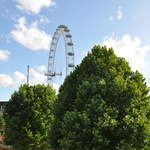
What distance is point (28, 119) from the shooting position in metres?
17.6

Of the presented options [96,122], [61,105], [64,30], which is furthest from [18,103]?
[64,30]

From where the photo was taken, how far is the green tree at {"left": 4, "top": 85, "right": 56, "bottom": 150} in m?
17.4

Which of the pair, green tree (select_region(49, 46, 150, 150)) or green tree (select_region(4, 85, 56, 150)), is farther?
green tree (select_region(4, 85, 56, 150))

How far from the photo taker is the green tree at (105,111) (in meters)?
9.51

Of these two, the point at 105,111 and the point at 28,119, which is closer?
the point at 105,111

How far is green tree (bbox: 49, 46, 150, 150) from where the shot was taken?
951 centimetres

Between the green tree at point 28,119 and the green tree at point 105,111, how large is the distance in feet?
20.3

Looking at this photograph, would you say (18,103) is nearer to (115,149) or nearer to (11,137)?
(11,137)

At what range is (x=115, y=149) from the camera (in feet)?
31.9

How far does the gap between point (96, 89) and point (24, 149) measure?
9718 mm

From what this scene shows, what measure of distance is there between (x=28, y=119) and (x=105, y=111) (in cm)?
904

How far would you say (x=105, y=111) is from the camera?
966 cm

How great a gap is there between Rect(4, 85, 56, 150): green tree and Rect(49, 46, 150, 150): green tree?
6.19 m

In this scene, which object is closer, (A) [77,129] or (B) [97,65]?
(A) [77,129]
